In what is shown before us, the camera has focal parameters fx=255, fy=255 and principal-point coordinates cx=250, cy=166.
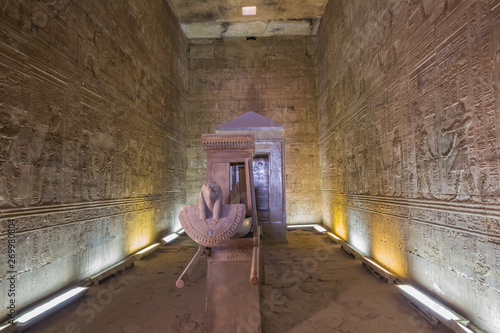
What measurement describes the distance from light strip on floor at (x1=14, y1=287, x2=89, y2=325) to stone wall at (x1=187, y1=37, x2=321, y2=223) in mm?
5585

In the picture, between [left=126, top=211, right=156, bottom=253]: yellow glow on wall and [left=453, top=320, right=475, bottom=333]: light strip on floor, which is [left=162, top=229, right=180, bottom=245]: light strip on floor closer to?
[left=126, top=211, right=156, bottom=253]: yellow glow on wall

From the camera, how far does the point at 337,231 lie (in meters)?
7.03

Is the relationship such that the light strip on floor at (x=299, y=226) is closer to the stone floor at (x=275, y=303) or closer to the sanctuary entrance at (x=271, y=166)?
the sanctuary entrance at (x=271, y=166)

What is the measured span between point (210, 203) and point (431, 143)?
2700mm

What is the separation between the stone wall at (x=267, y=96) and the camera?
29.5 ft

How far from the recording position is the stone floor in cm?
264

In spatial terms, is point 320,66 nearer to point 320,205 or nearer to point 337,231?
point 320,205

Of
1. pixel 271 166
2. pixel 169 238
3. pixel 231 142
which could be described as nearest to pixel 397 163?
pixel 231 142

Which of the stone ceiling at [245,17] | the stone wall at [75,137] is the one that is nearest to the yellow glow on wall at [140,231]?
the stone wall at [75,137]

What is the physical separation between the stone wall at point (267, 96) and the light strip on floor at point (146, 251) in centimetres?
320

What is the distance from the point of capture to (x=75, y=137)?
375cm

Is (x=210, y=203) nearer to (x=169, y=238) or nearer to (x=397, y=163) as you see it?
(x=397, y=163)

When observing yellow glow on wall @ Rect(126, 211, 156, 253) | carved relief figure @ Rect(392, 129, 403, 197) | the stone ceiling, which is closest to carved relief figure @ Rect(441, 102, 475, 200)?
carved relief figure @ Rect(392, 129, 403, 197)

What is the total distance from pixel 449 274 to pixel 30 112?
514 cm
